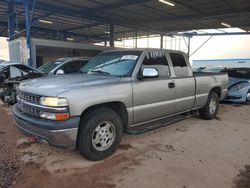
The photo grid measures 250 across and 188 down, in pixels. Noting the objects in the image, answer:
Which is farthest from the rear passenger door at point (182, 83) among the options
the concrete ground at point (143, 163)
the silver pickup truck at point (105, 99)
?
the concrete ground at point (143, 163)

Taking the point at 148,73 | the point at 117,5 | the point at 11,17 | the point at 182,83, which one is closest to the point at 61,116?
the point at 148,73

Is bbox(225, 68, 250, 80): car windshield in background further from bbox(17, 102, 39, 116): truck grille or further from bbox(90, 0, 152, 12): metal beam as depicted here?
bbox(17, 102, 39, 116): truck grille

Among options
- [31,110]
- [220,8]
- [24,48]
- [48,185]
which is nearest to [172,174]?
[48,185]

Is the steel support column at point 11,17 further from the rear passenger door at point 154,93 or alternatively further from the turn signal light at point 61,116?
the turn signal light at point 61,116

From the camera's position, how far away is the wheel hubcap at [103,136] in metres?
3.46

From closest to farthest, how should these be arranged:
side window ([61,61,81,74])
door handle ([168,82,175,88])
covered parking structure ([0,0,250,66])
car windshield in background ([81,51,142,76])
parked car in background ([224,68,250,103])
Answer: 1. car windshield in background ([81,51,142,76])
2. door handle ([168,82,175,88])
3. parked car in background ([224,68,250,103])
4. side window ([61,61,81,74])
5. covered parking structure ([0,0,250,66])

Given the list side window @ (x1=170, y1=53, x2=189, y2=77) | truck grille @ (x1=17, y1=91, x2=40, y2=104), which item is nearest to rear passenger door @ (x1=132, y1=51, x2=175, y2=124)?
side window @ (x1=170, y1=53, x2=189, y2=77)

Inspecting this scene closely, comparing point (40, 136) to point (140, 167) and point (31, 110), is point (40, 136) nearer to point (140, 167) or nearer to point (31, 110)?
point (31, 110)

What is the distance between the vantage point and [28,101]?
344 cm

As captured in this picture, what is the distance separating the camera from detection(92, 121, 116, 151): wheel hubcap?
3463 mm

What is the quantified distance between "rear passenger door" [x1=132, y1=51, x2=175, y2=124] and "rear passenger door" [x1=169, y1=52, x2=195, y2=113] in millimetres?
220

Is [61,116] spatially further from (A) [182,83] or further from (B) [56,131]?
(A) [182,83]

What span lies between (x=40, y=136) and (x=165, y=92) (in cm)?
243

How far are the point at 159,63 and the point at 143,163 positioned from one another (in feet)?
6.73
